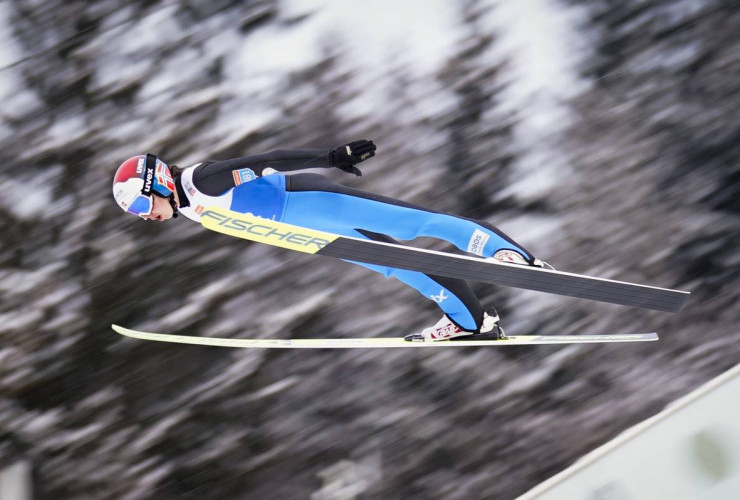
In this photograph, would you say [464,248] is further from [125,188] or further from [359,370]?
[359,370]

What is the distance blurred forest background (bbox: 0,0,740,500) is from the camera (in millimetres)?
3676

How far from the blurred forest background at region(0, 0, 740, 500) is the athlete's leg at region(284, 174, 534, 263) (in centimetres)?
115

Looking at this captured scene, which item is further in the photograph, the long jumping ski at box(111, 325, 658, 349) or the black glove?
the long jumping ski at box(111, 325, 658, 349)

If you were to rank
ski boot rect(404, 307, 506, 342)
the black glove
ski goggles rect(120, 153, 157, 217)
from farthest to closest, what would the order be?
ski boot rect(404, 307, 506, 342)
ski goggles rect(120, 153, 157, 217)
the black glove

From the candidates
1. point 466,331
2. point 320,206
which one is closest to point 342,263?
point 466,331

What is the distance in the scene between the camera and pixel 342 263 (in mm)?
3781

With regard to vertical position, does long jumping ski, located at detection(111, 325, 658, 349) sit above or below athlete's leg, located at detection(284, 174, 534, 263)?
below

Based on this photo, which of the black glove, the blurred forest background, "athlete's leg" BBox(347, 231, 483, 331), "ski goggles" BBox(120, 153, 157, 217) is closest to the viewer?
the black glove

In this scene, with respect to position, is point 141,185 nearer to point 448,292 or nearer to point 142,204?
point 142,204

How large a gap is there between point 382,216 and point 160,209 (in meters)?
0.80

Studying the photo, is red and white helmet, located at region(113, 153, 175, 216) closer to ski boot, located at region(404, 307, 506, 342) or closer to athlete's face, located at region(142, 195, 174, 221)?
athlete's face, located at region(142, 195, 174, 221)

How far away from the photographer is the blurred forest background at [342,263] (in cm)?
368

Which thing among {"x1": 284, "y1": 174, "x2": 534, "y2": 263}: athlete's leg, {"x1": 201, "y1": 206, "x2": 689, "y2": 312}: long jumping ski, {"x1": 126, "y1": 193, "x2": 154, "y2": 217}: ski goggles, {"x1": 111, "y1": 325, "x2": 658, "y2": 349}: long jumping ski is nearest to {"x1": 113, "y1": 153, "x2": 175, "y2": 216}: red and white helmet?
{"x1": 126, "y1": 193, "x2": 154, "y2": 217}: ski goggles

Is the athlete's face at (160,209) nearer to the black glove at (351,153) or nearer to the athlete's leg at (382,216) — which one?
the athlete's leg at (382,216)
